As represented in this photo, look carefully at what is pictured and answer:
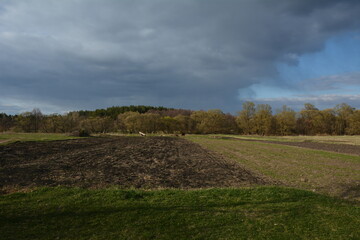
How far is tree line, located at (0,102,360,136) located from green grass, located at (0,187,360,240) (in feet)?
231

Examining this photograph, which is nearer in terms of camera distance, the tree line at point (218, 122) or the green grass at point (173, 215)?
the green grass at point (173, 215)

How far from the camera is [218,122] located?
95.2 m

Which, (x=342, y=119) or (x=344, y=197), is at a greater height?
(x=342, y=119)

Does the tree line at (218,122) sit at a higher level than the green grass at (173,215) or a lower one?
higher

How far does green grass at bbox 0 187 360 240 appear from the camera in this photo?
5.35m

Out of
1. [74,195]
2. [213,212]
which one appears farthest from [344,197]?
[74,195]

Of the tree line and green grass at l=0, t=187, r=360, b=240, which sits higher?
the tree line

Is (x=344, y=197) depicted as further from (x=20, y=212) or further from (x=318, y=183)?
(x=20, y=212)

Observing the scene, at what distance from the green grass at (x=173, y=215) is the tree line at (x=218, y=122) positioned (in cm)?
7048

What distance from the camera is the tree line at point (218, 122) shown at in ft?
238

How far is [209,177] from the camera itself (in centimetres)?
1249

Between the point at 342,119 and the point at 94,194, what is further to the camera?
the point at 342,119

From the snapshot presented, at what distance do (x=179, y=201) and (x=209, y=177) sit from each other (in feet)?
16.9

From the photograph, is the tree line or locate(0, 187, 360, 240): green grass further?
the tree line
